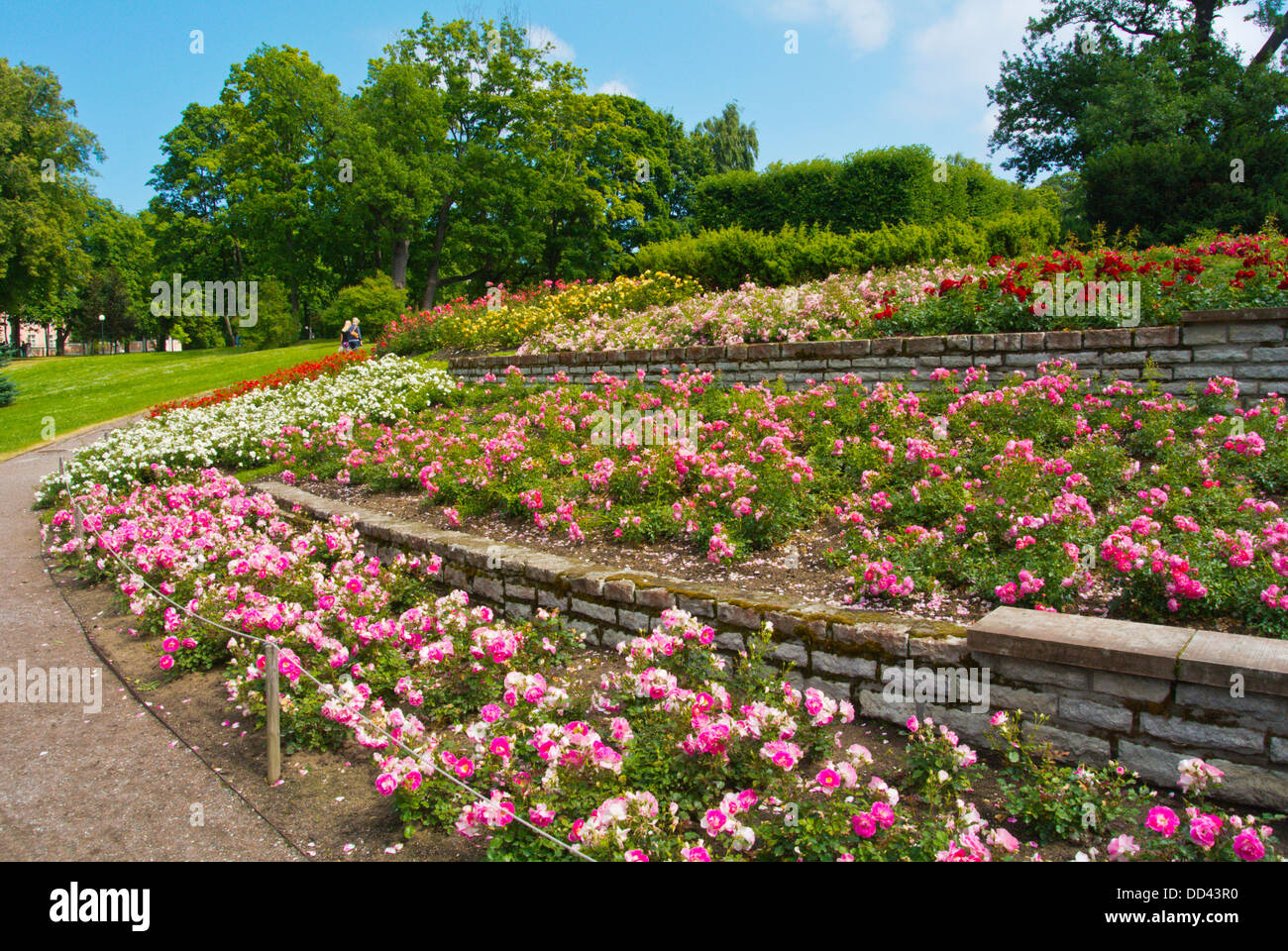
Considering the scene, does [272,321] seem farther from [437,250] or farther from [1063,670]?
[1063,670]

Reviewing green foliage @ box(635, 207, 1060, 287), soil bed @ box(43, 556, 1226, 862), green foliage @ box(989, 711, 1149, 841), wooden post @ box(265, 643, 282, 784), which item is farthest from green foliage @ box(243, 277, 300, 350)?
green foliage @ box(989, 711, 1149, 841)

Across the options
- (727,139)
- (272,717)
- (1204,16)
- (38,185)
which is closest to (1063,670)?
(272,717)

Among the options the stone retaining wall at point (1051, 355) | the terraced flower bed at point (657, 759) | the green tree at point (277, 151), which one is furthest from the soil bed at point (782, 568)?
the green tree at point (277, 151)

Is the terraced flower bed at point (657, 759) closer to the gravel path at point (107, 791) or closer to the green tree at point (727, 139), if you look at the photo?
the gravel path at point (107, 791)

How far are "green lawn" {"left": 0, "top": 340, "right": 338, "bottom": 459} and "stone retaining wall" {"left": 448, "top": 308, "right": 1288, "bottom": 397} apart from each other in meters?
14.0

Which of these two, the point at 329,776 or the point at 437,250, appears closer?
the point at 329,776

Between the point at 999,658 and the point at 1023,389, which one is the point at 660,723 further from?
A: the point at 1023,389

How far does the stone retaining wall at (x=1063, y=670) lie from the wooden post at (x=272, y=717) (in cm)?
185

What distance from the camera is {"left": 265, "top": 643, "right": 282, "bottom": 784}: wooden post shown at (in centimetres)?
349

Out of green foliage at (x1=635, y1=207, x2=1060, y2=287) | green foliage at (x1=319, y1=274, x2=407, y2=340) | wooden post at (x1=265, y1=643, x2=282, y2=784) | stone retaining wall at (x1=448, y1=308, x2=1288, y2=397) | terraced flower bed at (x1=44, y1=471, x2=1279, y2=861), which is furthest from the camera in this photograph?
green foliage at (x1=319, y1=274, x2=407, y2=340)

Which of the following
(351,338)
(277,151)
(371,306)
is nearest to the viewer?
(351,338)

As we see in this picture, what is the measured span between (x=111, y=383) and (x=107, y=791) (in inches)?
932

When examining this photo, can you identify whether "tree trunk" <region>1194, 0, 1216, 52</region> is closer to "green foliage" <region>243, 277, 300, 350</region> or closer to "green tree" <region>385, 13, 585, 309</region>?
"green tree" <region>385, 13, 585, 309</region>

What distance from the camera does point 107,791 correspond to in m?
3.52
